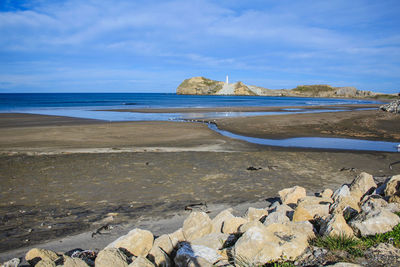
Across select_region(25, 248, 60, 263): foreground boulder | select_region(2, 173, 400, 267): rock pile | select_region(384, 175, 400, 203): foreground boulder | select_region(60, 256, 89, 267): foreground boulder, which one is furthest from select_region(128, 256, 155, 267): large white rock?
select_region(384, 175, 400, 203): foreground boulder

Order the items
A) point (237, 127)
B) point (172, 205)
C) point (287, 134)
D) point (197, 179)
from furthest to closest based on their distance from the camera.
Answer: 1. point (237, 127)
2. point (287, 134)
3. point (197, 179)
4. point (172, 205)

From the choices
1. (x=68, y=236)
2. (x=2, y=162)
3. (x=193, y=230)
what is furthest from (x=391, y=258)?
(x=2, y=162)

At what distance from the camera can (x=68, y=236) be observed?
543cm

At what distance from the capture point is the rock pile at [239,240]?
3600mm

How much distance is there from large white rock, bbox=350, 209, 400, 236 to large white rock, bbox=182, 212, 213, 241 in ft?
6.92

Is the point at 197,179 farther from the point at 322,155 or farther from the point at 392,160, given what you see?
the point at 392,160

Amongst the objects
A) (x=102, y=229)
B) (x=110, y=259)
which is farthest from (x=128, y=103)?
(x=110, y=259)

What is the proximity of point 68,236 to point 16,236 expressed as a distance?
923 millimetres

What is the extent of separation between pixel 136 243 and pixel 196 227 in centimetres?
96

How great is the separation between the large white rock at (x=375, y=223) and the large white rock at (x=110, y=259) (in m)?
3.12

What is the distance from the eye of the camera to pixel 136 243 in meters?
4.16

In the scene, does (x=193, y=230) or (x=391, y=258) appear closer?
(x=391, y=258)

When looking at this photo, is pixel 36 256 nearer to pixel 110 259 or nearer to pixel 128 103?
pixel 110 259

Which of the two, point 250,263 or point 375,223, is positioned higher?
point 375,223
